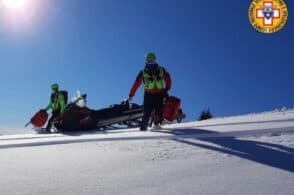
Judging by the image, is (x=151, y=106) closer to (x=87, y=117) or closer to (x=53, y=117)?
(x=87, y=117)

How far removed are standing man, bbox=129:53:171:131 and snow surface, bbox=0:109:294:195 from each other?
3.41m

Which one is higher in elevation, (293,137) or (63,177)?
(293,137)

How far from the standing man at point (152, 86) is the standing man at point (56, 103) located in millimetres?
5595

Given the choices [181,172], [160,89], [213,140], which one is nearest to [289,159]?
[181,172]

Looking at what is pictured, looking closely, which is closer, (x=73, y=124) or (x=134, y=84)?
(x=134, y=84)

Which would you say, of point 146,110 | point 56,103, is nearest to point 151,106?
point 146,110

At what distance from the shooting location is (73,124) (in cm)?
1577

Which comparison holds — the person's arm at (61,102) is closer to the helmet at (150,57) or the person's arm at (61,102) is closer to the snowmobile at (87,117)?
the snowmobile at (87,117)

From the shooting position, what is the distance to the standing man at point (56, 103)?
54.4ft

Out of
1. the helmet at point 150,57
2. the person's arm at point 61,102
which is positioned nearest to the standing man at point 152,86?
the helmet at point 150,57

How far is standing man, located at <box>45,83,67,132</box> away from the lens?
54.4ft

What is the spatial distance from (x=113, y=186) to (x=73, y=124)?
1134cm

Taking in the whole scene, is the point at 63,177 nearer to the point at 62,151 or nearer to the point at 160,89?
the point at 62,151

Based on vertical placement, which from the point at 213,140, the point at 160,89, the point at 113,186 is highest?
the point at 160,89
